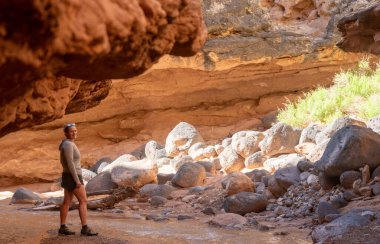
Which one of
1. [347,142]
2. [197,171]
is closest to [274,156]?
[197,171]

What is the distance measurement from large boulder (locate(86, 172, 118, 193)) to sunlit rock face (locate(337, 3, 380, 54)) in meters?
5.26

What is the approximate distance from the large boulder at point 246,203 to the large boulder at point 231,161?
3.07 meters

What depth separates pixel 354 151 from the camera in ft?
21.5

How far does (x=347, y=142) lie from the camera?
21.5ft

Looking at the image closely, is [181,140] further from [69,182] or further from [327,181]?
[69,182]

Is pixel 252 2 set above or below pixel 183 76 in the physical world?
above

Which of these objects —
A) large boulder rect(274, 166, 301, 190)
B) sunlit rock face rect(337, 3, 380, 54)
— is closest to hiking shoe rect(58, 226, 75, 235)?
large boulder rect(274, 166, 301, 190)

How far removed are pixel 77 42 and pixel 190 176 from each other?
24.3 feet

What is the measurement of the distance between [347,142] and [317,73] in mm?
7237

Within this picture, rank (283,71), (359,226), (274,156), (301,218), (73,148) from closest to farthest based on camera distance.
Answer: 1. (359,226)
2. (73,148)
3. (301,218)
4. (274,156)
5. (283,71)

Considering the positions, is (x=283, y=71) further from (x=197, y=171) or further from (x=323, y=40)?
(x=197, y=171)

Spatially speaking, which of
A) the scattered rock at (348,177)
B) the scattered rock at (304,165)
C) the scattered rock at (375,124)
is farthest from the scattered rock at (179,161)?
the scattered rock at (348,177)

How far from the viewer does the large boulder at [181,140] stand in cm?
1172

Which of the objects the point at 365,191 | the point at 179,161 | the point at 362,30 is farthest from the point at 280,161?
the point at 362,30
